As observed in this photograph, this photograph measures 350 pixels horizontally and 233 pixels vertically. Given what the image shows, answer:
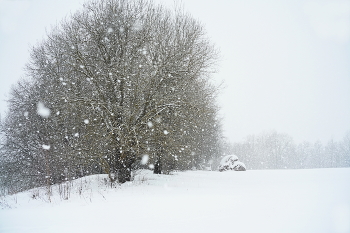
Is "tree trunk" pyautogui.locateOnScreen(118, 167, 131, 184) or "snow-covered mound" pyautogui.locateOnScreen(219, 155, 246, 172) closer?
"tree trunk" pyautogui.locateOnScreen(118, 167, 131, 184)

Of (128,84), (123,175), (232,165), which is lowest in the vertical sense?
(232,165)

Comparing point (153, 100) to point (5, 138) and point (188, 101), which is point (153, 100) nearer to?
point (188, 101)

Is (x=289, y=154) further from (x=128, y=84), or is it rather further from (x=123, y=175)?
(x=128, y=84)

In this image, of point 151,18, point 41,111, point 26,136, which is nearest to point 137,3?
point 151,18

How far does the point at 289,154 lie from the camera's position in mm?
69375

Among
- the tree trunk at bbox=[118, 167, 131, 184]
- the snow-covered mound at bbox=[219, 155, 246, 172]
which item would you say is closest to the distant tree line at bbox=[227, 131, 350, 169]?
the snow-covered mound at bbox=[219, 155, 246, 172]

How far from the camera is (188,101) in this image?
36.3 ft

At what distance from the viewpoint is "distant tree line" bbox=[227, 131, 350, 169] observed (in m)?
64.2

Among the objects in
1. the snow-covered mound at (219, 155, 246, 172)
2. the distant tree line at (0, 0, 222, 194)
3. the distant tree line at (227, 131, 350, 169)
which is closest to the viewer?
the distant tree line at (0, 0, 222, 194)

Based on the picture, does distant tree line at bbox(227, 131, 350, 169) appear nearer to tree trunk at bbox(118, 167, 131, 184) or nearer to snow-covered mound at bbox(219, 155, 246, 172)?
snow-covered mound at bbox(219, 155, 246, 172)

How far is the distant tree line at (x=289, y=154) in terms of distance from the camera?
2530 inches

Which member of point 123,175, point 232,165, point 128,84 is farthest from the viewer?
point 232,165

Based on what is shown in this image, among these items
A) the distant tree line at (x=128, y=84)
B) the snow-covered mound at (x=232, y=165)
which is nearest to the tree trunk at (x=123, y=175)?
the distant tree line at (x=128, y=84)

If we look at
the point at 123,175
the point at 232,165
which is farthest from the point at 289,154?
the point at 123,175
